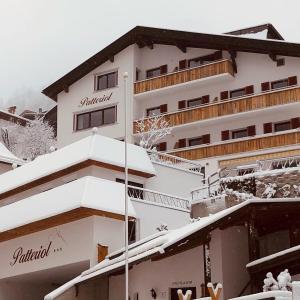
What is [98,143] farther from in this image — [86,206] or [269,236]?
[269,236]

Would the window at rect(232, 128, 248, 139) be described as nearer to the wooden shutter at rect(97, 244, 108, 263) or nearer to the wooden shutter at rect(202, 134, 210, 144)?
the wooden shutter at rect(202, 134, 210, 144)

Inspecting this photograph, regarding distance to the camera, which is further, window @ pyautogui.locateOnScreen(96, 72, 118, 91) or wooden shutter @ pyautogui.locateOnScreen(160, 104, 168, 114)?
window @ pyautogui.locateOnScreen(96, 72, 118, 91)

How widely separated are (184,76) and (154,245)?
73.8 ft

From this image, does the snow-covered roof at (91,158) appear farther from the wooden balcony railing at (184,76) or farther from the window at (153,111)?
the window at (153,111)

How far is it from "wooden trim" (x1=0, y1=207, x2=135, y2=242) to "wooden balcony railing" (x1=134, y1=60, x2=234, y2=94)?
671 inches

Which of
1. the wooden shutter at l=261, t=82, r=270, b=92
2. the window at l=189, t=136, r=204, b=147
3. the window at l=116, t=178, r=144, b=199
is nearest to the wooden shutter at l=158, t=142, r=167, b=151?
the window at l=189, t=136, r=204, b=147

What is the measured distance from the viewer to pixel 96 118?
45.1 m

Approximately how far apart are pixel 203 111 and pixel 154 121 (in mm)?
3096

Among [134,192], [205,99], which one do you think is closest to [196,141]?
[205,99]

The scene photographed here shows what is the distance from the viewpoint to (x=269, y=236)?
67.6 ft

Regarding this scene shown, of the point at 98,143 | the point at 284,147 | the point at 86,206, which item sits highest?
the point at 284,147

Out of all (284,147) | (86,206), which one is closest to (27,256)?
(86,206)

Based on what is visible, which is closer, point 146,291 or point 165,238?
point 165,238

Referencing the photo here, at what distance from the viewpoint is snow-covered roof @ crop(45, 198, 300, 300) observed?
18656 mm
